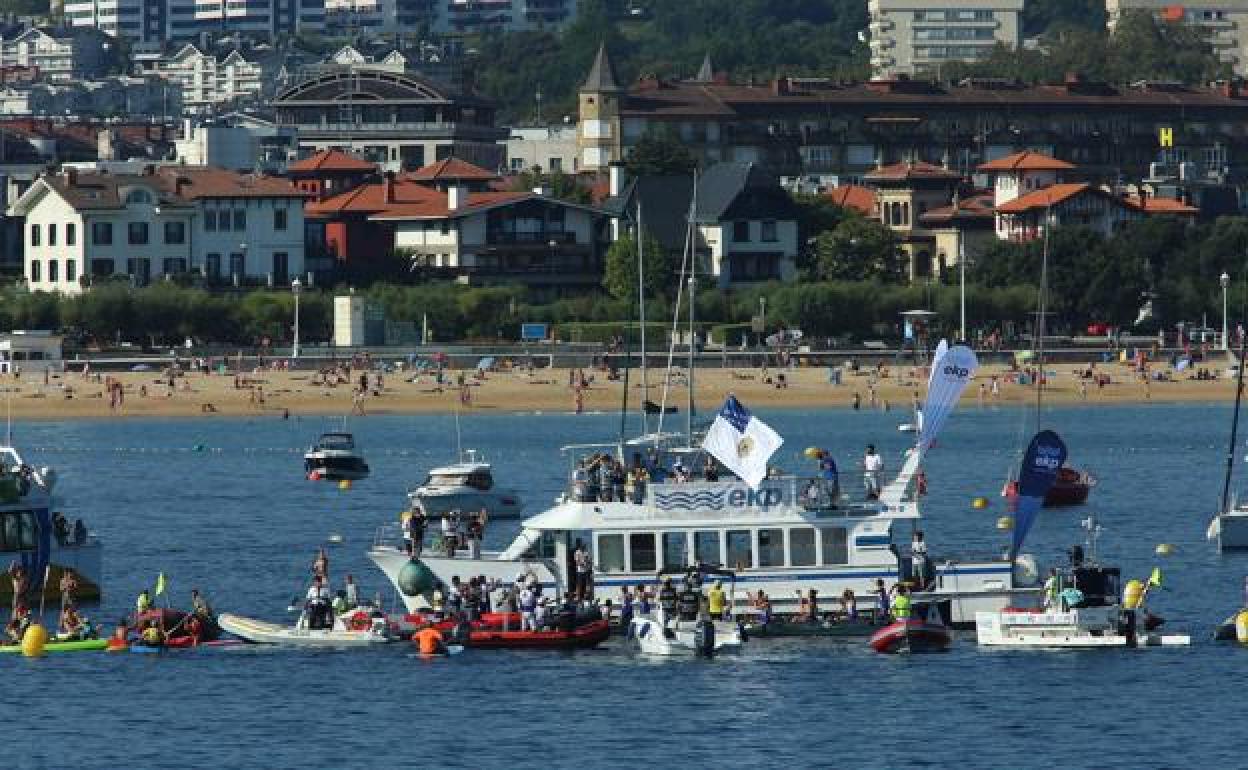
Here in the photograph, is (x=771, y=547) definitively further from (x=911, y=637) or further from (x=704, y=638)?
(x=911, y=637)

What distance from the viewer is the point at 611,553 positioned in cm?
6619

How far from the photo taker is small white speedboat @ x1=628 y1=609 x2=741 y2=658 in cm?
6469

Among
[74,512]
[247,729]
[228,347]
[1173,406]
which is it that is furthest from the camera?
[228,347]

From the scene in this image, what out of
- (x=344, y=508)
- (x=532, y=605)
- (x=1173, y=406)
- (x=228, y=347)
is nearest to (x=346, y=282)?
(x=228, y=347)

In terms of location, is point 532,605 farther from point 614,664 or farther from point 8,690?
point 8,690

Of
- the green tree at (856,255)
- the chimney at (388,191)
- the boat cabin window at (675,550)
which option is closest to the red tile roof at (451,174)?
the chimney at (388,191)

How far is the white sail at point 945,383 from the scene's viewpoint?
6588 centimetres

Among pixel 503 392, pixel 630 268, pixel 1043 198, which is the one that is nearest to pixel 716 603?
pixel 503 392

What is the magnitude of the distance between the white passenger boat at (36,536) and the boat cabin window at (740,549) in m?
15.7

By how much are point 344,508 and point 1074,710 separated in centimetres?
4456

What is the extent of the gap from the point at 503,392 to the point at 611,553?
77.9m

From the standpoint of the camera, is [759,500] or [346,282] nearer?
[759,500]

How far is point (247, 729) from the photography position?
199ft

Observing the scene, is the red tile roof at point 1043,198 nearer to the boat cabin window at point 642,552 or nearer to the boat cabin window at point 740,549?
the boat cabin window at point 740,549
